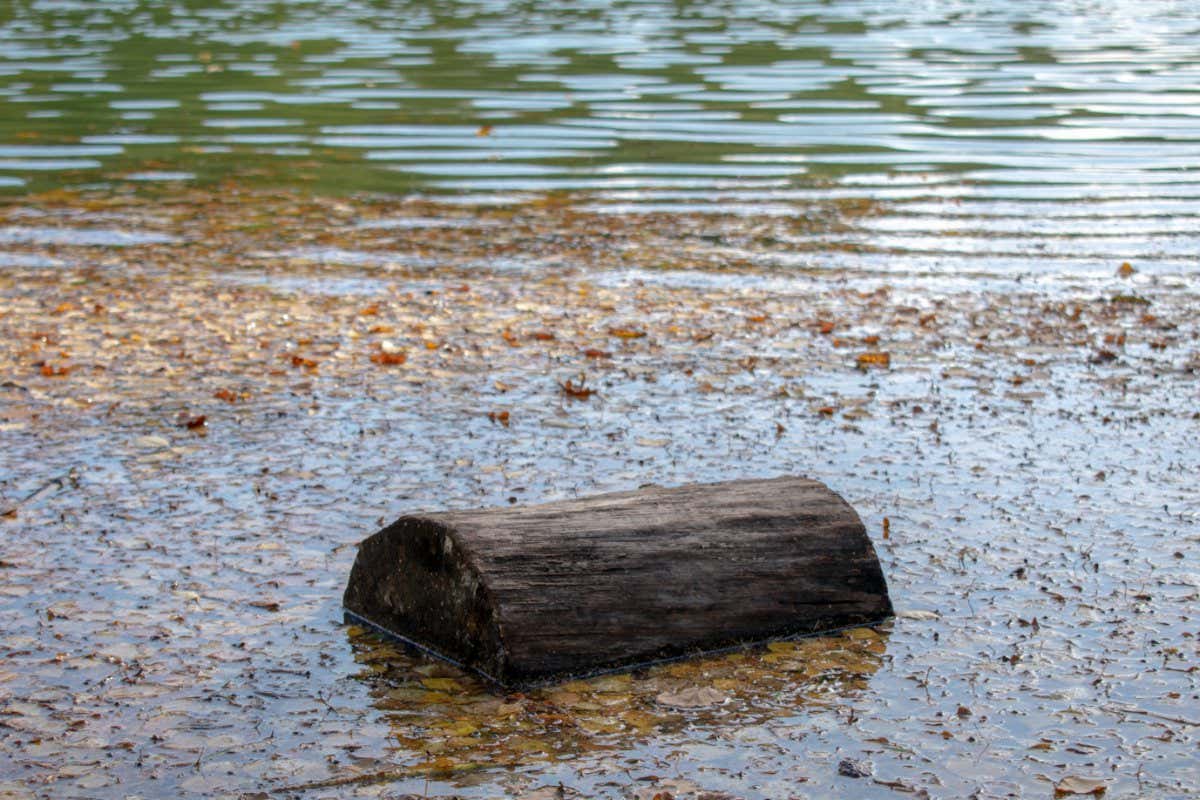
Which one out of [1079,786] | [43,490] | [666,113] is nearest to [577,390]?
[43,490]

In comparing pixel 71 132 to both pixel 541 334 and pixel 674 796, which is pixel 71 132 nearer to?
pixel 541 334

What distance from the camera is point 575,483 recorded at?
24.1ft

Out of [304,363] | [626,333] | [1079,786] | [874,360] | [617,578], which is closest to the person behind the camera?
[1079,786]

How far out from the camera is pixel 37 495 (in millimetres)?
7090

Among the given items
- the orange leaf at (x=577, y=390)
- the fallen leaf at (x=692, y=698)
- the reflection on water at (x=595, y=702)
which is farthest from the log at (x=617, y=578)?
the orange leaf at (x=577, y=390)

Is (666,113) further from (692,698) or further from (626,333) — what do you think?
(692,698)

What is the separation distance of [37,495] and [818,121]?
16202 mm

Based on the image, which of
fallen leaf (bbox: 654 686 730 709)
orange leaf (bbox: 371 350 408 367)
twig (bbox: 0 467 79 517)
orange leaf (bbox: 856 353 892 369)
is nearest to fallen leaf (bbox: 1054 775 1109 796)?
fallen leaf (bbox: 654 686 730 709)

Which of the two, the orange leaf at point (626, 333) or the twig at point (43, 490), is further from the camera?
the orange leaf at point (626, 333)

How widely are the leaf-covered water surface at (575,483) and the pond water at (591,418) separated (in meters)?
0.03

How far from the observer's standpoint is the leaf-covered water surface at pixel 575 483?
190 inches

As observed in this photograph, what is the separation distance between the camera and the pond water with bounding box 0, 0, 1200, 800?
194 inches

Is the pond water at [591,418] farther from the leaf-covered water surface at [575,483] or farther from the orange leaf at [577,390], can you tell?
the orange leaf at [577,390]

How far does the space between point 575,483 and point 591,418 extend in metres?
1.10
